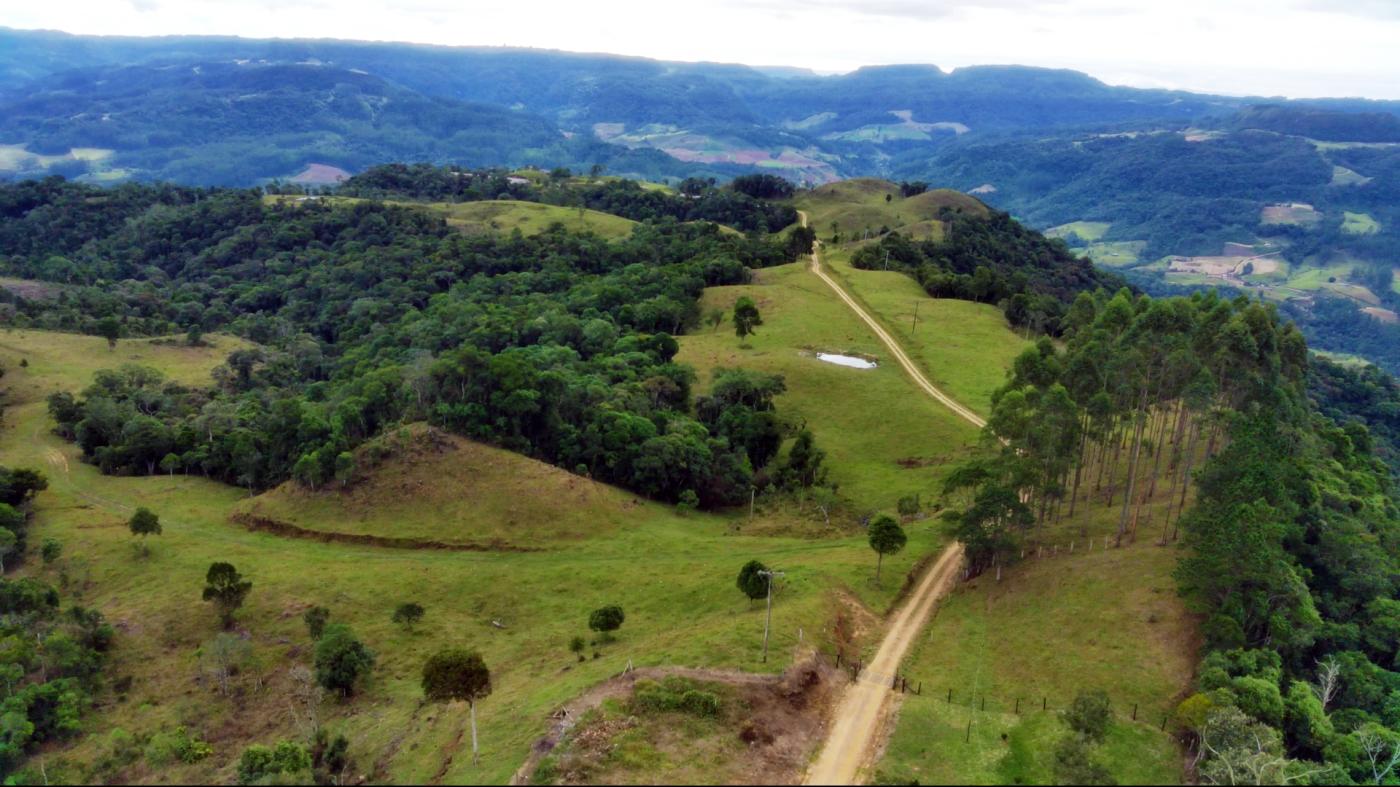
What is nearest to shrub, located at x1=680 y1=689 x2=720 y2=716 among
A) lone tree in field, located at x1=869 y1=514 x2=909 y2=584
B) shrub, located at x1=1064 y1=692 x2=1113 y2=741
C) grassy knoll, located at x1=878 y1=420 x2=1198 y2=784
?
grassy knoll, located at x1=878 y1=420 x2=1198 y2=784

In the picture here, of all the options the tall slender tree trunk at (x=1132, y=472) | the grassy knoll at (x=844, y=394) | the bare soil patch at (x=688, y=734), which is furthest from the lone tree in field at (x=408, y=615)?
the tall slender tree trunk at (x=1132, y=472)

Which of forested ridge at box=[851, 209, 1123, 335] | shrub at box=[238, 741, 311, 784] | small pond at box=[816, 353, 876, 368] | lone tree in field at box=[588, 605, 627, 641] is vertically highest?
forested ridge at box=[851, 209, 1123, 335]

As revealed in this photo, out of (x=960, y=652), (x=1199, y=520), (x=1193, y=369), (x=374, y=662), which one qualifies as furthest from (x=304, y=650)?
(x=1193, y=369)

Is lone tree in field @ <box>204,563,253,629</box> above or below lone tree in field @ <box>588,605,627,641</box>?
below

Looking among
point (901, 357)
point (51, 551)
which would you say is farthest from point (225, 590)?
point (901, 357)

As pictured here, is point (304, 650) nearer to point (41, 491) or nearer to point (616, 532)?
point (616, 532)

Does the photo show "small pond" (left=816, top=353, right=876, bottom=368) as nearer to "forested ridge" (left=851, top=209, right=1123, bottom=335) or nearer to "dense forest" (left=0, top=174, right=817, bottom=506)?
"dense forest" (left=0, top=174, right=817, bottom=506)

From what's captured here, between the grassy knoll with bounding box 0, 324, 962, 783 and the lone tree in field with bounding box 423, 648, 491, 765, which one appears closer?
the lone tree in field with bounding box 423, 648, 491, 765
